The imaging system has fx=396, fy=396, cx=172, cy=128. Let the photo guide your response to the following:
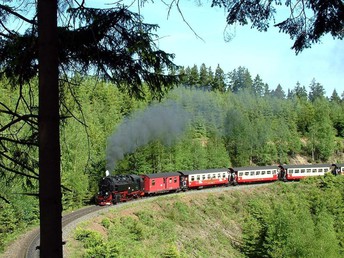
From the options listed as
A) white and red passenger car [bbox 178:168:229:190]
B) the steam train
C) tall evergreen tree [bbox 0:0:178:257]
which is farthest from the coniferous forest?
tall evergreen tree [bbox 0:0:178:257]

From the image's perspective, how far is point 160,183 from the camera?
31.6 metres

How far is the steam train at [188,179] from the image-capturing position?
26.9 m

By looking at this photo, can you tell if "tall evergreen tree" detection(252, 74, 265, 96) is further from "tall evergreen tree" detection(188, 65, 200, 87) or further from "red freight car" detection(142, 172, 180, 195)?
"red freight car" detection(142, 172, 180, 195)

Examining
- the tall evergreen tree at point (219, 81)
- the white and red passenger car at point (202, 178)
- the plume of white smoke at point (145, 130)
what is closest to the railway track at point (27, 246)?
the plume of white smoke at point (145, 130)

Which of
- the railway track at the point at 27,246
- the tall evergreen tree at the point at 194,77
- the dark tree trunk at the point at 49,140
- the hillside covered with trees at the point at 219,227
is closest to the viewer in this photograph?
the dark tree trunk at the point at 49,140

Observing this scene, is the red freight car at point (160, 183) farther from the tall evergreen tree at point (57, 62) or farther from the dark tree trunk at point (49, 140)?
the dark tree trunk at point (49, 140)

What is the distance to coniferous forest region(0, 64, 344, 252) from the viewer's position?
28.0m

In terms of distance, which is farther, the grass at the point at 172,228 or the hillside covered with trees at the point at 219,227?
the hillside covered with trees at the point at 219,227

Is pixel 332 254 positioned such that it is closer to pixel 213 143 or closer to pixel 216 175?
pixel 216 175

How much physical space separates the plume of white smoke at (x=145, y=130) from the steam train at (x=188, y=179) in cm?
276

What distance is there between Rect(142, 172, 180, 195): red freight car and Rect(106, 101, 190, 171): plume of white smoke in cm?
286

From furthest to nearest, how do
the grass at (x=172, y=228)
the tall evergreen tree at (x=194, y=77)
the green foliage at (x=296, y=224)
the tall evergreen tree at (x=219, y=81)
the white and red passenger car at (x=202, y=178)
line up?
1. the tall evergreen tree at (x=219, y=81)
2. the tall evergreen tree at (x=194, y=77)
3. the white and red passenger car at (x=202, y=178)
4. the green foliage at (x=296, y=224)
5. the grass at (x=172, y=228)

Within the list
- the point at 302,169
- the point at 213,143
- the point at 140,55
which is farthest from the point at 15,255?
the point at 213,143

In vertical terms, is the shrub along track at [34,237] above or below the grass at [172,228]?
above
